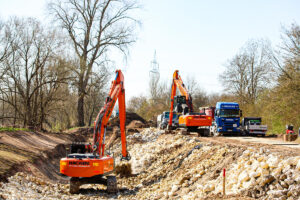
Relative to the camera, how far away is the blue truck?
29891 mm

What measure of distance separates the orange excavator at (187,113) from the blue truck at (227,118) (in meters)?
3.58

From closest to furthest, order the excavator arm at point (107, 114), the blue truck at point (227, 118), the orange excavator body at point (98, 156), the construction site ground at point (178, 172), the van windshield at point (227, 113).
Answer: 1. the construction site ground at point (178, 172)
2. the orange excavator body at point (98, 156)
3. the excavator arm at point (107, 114)
4. the blue truck at point (227, 118)
5. the van windshield at point (227, 113)

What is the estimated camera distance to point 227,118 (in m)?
29.9

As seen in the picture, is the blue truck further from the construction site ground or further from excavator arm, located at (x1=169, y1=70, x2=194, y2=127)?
the construction site ground

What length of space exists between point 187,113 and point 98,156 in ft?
35.9

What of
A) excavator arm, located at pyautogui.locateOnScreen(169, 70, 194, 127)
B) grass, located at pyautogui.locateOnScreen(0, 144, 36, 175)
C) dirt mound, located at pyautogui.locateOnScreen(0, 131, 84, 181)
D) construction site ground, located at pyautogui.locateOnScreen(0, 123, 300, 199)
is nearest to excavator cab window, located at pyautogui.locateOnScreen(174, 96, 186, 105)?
excavator arm, located at pyautogui.locateOnScreen(169, 70, 194, 127)

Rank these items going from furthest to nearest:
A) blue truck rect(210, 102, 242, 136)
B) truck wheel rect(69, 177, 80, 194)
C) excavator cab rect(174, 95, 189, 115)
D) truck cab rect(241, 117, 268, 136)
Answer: truck cab rect(241, 117, 268, 136) < blue truck rect(210, 102, 242, 136) < excavator cab rect(174, 95, 189, 115) < truck wheel rect(69, 177, 80, 194)

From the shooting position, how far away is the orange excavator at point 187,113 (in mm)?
23953

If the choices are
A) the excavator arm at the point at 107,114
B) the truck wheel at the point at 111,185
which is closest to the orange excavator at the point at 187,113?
the excavator arm at the point at 107,114

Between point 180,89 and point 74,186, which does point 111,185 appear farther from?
point 180,89

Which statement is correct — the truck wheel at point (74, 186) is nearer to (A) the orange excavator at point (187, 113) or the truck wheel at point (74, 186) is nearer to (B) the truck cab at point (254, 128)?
(A) the orange excavator at point (187, 113)

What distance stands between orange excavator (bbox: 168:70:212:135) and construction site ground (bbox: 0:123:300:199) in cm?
165

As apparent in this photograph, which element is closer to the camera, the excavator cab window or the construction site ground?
the construction site ground

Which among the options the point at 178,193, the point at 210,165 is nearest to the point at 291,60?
the point at 210,165
